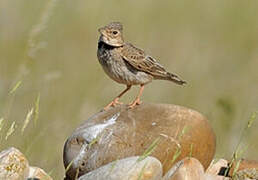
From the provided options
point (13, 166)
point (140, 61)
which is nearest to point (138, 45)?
point (140, 61)

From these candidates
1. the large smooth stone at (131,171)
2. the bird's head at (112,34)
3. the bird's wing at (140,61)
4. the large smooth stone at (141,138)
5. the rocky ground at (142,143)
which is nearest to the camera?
the large smooth stone at (131,171)

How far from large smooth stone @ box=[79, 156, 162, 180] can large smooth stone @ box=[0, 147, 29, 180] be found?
643 millimetres

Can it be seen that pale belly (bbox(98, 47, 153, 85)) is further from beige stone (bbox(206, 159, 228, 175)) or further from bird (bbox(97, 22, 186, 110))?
beige stone (bbox(206, 159, 228, 175))

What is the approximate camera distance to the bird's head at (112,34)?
28.2ft

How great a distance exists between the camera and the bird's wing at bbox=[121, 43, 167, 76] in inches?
349

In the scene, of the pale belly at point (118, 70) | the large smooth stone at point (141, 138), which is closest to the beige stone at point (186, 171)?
the large smooth stone at point (141, 138)

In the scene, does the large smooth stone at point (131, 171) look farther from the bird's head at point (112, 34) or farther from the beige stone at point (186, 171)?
the bird's head at point (112, 34)

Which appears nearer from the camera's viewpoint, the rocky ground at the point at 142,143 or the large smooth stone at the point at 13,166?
the large smooth stone at the point at 13,166

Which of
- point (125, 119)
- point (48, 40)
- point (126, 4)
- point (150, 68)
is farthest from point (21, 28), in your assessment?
point (125, 119)

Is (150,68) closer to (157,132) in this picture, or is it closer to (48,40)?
(157,132)

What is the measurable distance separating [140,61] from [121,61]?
247 mm

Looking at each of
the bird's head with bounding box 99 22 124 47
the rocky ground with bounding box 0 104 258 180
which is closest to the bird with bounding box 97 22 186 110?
the bird's head with bounding box 99 22 124 47

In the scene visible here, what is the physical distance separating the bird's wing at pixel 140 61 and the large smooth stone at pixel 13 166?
2.23m

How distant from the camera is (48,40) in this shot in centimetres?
1327
